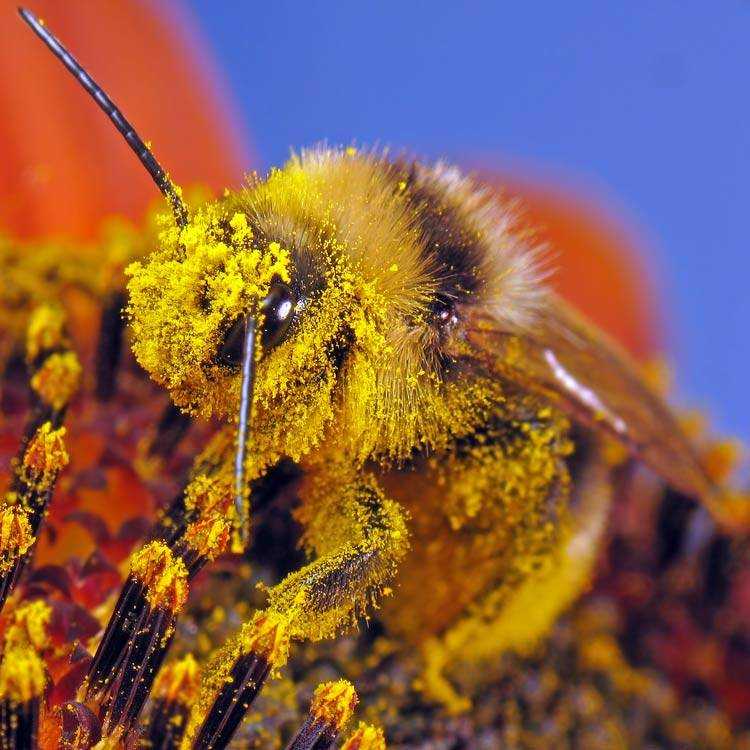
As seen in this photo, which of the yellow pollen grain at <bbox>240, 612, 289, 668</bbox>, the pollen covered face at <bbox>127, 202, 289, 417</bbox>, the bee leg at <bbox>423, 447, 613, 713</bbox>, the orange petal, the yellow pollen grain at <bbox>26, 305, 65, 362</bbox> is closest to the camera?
the pollen covered face at <bbox>127, 202, 289, 417</bbox>

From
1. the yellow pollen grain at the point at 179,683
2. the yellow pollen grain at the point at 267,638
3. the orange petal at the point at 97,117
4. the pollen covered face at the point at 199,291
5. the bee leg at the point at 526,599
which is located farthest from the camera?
the orange petal at the point at 97,117

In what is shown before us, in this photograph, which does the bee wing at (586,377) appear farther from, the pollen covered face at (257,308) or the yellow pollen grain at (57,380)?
the yellow pollen grain at (57,380)

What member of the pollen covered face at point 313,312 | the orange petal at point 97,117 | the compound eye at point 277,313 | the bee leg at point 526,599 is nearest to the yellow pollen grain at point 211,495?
the pollen covered face at point 313,312

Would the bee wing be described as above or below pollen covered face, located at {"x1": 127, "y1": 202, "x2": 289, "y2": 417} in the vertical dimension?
above

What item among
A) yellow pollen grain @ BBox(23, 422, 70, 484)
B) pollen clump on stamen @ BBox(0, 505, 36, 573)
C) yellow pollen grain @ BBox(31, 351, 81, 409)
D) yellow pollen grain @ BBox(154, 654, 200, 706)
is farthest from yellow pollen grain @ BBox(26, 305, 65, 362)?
yellow pollen grain @ BBox(154, 654, 200, 706)

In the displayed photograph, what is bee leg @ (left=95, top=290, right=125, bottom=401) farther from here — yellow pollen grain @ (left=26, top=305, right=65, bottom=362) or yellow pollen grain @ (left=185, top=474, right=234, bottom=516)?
yellow pollen grain @ (left=185, top=474, right=234, bottom=516)

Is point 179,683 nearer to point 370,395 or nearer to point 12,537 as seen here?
point 12,537
